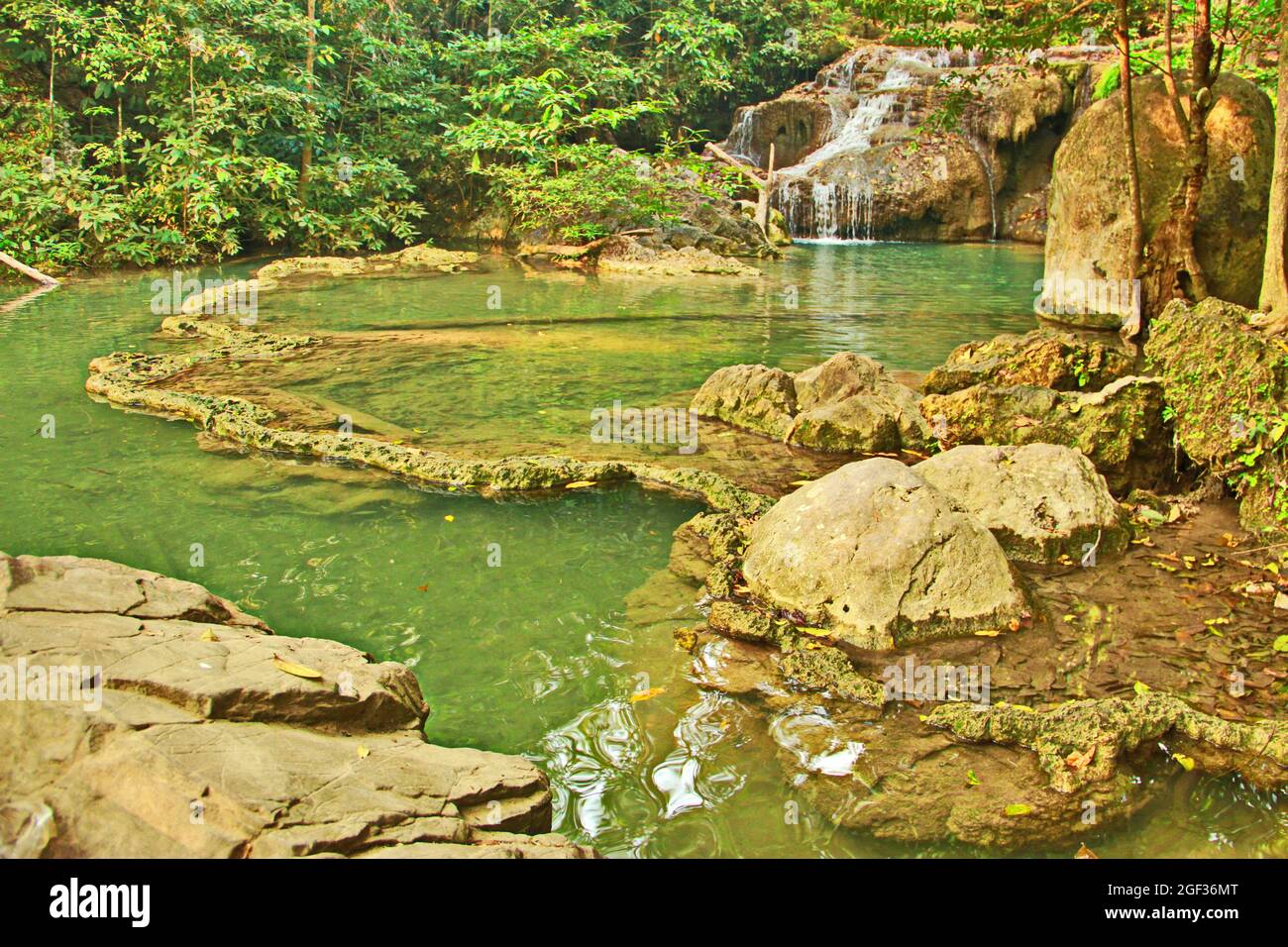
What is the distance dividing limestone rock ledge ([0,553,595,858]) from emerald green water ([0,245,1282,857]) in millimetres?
407

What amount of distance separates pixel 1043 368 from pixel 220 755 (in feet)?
22.2

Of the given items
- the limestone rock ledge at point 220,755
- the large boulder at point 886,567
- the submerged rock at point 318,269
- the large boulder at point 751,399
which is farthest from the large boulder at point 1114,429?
the submerged rock at point 318,269

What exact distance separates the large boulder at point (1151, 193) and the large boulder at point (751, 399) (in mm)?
4316

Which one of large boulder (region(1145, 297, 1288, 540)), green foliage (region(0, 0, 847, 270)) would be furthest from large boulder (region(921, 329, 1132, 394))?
green foliage (region(0, 0, 847, 270))

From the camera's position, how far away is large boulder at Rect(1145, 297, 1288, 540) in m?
5.20

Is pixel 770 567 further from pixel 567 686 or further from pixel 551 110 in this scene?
pixel 551 110

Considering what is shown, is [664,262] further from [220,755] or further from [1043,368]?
[220,755]

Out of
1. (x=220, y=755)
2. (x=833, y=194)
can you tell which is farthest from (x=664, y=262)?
(x=220, y=755)

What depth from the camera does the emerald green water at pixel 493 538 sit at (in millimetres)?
3314

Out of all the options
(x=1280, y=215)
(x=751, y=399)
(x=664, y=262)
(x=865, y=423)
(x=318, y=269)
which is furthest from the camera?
(x=664, y=262)

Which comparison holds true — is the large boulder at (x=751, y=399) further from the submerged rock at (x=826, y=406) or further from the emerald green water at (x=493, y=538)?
the emerald green water at (x=493, y=538)

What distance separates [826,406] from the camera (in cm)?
711

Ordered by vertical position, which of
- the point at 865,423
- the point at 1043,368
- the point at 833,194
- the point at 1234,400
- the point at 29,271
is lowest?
the point at 865,423
